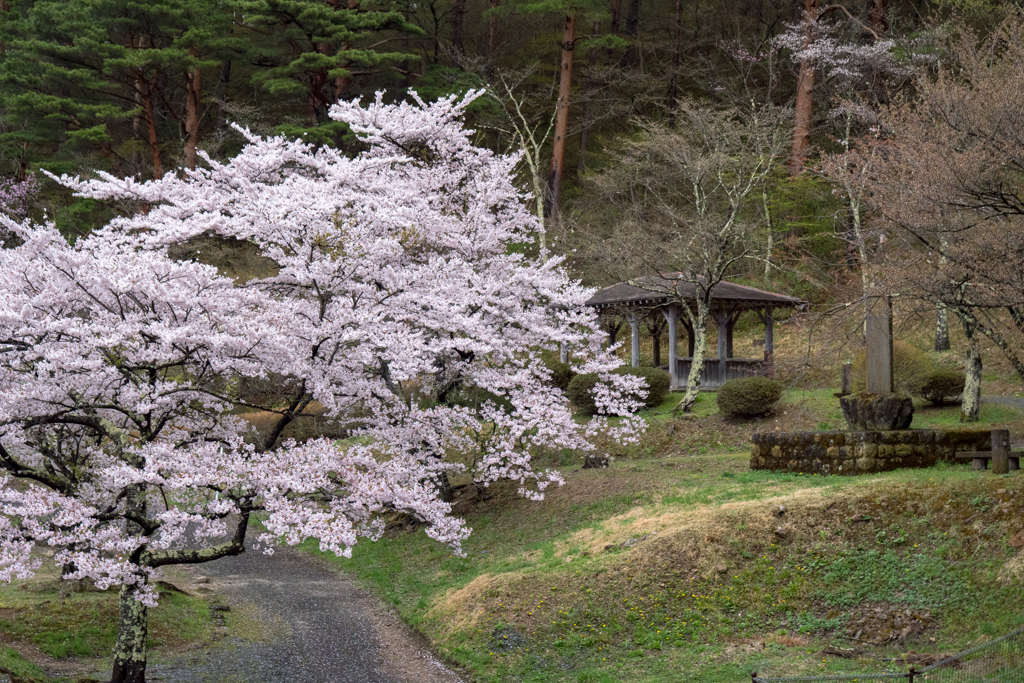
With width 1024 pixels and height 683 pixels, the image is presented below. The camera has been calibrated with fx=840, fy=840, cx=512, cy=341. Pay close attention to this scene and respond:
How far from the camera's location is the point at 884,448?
13000 millimetres

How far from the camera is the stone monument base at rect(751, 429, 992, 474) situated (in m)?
12.9

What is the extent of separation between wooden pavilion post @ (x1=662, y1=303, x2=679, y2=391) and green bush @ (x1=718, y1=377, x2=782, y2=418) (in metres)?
2.91

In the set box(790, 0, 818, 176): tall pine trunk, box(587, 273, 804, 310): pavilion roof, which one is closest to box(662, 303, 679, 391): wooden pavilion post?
box(587, 273, 804, 310): pavilion roof

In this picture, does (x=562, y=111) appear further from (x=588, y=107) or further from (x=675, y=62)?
(x=675, y=62)

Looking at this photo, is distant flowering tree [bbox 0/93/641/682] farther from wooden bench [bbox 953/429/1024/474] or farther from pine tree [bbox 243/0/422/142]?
pine tree [bbox 243/0/422/142]

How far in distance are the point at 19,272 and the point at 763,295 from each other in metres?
18.0

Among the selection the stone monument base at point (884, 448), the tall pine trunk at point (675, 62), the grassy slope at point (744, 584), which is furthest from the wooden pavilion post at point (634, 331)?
the tall pine trunk at point (675, 62)

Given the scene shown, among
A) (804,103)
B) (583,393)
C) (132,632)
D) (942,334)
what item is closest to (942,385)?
(942,334)

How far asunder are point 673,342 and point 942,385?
6810 mm

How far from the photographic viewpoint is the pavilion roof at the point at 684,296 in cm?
Result: 2206

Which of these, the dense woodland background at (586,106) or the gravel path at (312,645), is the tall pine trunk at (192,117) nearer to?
the dense woodland background at (586,106)

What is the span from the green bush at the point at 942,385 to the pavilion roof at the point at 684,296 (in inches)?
148

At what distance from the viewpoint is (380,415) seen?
44.0 ft

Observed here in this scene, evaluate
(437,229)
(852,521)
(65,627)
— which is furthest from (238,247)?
(852,521)
